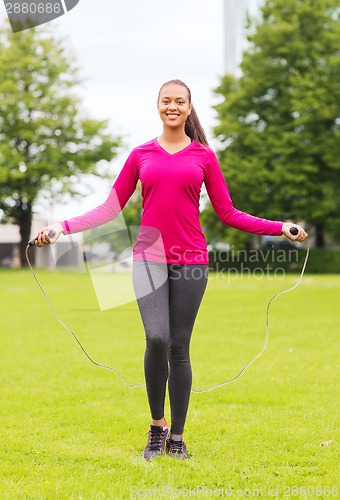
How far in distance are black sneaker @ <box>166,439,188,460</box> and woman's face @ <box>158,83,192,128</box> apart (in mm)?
2215

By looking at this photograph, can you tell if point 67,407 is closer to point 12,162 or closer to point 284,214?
point 284,214

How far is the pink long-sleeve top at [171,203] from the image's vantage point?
4539 mm

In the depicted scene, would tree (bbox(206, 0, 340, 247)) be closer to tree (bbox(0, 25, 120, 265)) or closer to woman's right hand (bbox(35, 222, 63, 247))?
tree (bbox(0, 25, 120, 265))

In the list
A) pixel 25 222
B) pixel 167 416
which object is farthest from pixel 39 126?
pixel 167 416

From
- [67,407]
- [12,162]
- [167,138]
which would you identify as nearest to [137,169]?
[167,138]

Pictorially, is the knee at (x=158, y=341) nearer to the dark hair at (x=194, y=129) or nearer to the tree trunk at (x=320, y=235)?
the dark hair at (x=194, y=129)

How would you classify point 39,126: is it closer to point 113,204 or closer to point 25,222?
point 25,222

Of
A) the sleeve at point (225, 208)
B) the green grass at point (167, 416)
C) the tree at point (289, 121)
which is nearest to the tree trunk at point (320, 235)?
the tree at point (289, 121)

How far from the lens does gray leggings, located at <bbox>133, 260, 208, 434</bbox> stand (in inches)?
180

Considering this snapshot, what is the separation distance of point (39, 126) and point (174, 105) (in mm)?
42484

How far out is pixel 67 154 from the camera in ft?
153

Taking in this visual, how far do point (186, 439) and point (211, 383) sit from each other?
2.41m

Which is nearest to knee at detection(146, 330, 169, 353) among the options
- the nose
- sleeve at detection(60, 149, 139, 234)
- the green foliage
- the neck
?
sleeve at detection(60, 149, 139, 234)

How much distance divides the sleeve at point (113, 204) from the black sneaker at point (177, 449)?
163 centimetres
